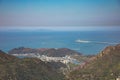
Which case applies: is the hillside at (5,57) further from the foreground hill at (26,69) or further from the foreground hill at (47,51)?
the foreground hill at (47,51)

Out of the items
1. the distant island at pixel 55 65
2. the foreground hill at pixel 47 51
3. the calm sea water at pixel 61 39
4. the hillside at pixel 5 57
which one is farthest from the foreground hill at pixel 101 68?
the hillside at pixel 5 57

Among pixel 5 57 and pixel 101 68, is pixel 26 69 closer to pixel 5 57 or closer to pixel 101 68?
pixel 5 57

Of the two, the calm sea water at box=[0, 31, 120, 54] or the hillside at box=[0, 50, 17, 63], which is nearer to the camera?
the calm sea water at box=[0, 31, 120, 54]

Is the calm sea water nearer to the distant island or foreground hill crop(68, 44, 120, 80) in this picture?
the distant island

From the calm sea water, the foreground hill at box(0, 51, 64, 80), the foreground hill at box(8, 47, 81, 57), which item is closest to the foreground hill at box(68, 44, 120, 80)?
the calm sea water

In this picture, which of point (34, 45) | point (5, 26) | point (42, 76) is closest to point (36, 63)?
point (42, 76)

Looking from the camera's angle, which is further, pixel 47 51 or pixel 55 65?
pixel 55 65

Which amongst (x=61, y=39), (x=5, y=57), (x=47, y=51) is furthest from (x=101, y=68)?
(x=5, y=57)
